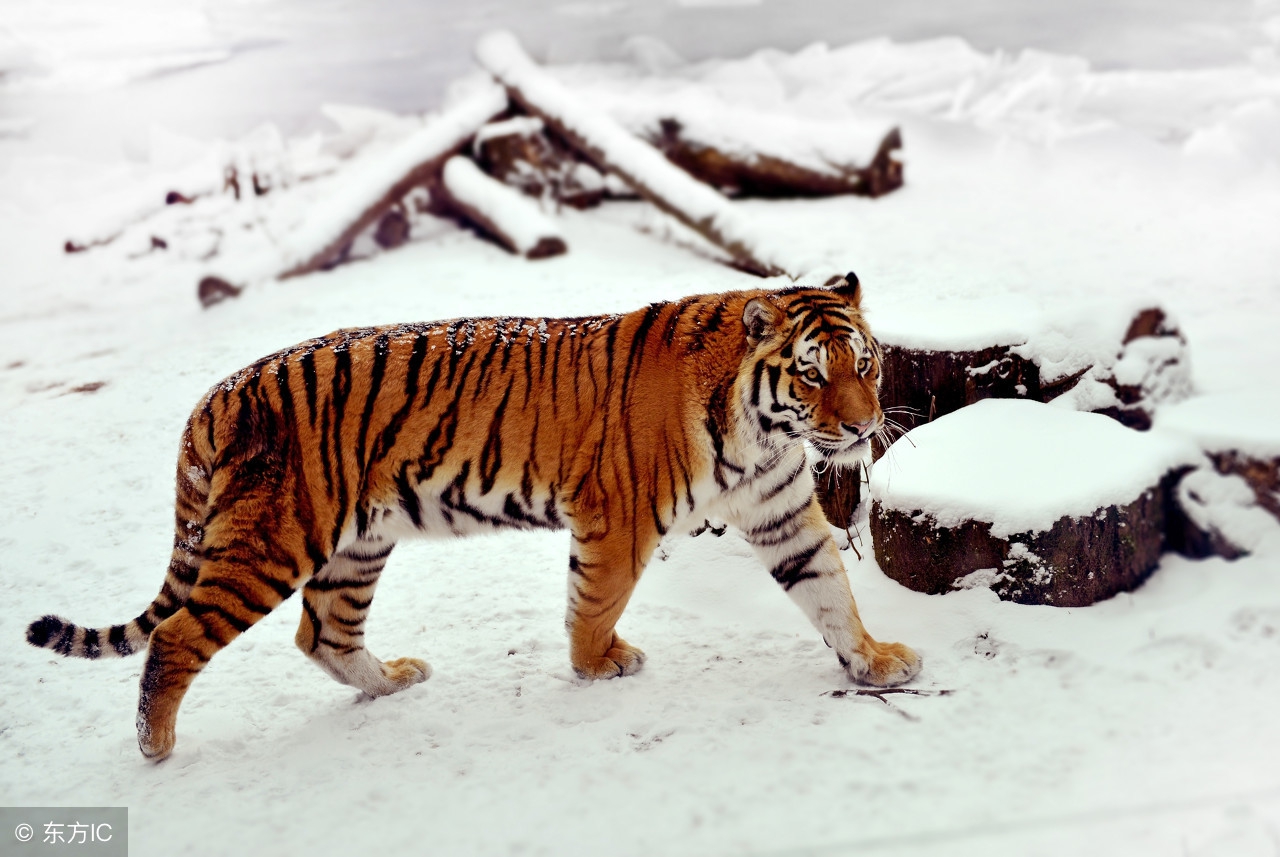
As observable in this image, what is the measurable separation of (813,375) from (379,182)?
9.38ft

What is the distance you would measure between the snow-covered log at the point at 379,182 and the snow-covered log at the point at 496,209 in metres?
0.10

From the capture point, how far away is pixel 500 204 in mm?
4102

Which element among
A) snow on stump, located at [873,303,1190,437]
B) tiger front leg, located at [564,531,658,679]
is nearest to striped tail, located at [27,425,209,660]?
tiger front leg, located at [564,531,658,679]

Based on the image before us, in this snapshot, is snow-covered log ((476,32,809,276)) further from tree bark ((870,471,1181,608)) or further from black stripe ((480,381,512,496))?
black stripe ((480,381,512,496))

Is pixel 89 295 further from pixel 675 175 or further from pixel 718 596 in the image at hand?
pixel 718 596

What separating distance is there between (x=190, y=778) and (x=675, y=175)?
3.00 metres

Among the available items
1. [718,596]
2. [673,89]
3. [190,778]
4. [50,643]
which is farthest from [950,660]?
[673,89]

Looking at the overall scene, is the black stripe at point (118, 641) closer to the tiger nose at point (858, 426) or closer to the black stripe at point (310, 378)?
the black stripe at point (310, 378)

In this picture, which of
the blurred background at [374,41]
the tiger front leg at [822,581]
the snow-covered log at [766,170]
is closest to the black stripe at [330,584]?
the tiger front leg at [822,581]

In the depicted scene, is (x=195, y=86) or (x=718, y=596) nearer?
(x=718, y=596)

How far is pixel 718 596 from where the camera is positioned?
7.56ft

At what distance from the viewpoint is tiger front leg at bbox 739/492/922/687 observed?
1867mm

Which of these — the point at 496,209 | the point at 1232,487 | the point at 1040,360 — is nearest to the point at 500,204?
the point at 496,209

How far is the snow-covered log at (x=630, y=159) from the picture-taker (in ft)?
12.0
